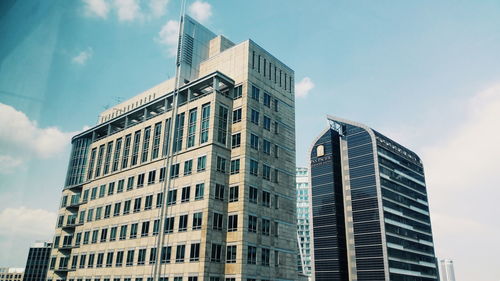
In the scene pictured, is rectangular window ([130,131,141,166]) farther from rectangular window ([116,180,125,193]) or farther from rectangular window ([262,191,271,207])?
rectangular window ([262,191,271,207])

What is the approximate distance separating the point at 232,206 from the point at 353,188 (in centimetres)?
7667

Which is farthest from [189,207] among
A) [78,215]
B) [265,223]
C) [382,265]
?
[382,265]

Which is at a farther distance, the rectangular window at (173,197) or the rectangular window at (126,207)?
the rectangular window at (126,207)

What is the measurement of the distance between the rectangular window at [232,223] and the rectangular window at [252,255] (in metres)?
3.28

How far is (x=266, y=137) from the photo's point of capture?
58406 millimetres

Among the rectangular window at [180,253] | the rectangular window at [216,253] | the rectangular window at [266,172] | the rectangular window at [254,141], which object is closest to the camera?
the rectangular window at [216,253]

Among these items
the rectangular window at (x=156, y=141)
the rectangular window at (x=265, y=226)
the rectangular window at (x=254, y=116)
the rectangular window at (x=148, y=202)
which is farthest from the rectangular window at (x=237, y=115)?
the rectangular window at (x=148, y=202)

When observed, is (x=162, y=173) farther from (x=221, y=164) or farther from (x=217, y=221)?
(x=217, y=221)

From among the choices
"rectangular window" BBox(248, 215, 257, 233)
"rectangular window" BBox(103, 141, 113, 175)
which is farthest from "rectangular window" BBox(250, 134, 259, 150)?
"rectangular window" BBox(103, 141, 113, 175)

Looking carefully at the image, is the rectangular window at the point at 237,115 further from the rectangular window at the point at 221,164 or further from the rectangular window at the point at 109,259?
the rectangular window at the point at 109,259

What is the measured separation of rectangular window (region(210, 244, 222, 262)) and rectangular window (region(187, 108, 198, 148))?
15520mm

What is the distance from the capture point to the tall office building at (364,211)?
111 m

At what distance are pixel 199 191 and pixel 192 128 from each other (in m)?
10.8

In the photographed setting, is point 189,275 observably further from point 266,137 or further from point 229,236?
point 266,137
